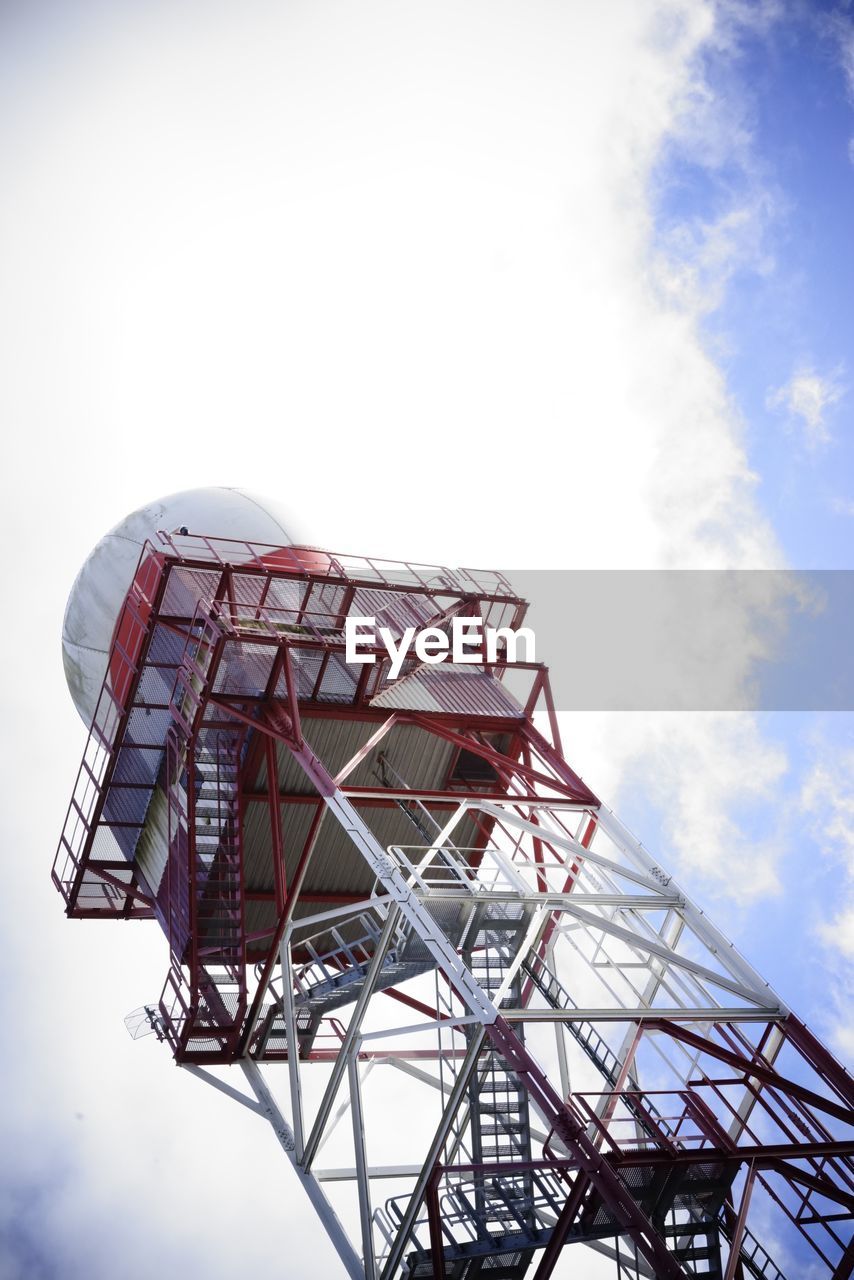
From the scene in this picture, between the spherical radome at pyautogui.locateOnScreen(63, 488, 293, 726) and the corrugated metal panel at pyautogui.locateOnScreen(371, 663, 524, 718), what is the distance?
15.3ft

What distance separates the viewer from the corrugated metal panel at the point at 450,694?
24.8 meters

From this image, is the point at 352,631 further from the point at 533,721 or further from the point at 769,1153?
the point at 769,1153

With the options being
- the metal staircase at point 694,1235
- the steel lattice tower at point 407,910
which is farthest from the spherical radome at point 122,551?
the metal staircase at point 694,1235

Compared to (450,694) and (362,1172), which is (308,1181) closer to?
(362,1172)

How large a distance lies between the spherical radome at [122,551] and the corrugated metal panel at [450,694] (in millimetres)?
4663

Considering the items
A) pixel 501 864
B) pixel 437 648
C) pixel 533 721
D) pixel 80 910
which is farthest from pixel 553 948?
Answer: pixel 80 910

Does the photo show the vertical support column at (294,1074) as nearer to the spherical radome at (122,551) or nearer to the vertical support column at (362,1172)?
the vertical support column at (362,1172)

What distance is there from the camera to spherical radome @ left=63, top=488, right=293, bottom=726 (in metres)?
28.3

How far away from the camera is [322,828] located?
25.9m

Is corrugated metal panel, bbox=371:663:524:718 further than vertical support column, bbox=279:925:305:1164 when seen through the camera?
Yes

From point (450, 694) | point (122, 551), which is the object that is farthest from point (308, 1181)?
point (122, 551)

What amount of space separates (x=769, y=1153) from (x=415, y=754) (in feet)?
36.4

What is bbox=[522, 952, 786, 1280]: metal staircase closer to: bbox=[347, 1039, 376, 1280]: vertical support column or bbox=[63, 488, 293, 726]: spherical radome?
bbox=[347, 1039, 376, 1280]: vertical support column

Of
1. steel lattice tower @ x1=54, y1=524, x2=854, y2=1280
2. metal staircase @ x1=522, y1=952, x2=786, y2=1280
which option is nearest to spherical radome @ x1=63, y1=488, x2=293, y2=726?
steel lattice tower @ x1=54, y1=524, x2=854, y2=1280
